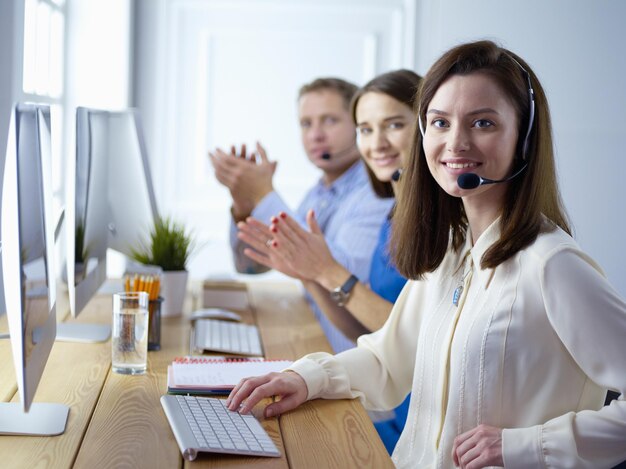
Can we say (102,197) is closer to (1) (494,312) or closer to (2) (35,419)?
(2) (35,419)

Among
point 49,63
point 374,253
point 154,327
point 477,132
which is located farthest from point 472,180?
point 49,63

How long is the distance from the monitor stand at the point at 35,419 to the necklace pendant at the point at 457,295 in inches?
25.1

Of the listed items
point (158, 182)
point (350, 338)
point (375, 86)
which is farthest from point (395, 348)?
point (158, 182)

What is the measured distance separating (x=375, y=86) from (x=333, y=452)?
1278mm

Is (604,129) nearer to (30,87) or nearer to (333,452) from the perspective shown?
(333,452)

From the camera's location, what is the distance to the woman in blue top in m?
1.95

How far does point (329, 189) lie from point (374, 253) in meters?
0.65

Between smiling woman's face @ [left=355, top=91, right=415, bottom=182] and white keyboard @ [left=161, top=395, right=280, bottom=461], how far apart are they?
1.07 metres

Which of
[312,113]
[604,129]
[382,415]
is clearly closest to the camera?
[382,415]

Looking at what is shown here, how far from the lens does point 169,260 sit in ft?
6.98

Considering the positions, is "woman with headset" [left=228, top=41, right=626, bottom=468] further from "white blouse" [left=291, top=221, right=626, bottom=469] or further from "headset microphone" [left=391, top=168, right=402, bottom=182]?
"headset microphone" [left=391, top=168, right=402, bottom=182]

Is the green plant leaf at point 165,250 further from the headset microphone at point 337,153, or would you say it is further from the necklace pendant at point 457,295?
the necklace pendant at point 457,295

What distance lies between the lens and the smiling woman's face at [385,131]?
2164mm

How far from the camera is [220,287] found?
7.64 feet
